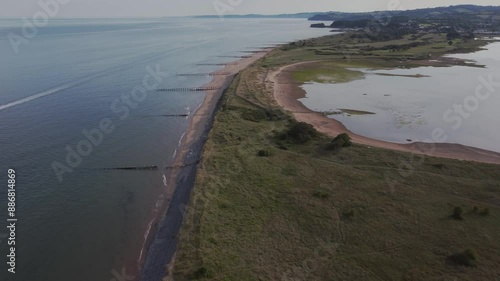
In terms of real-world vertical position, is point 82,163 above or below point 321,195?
above

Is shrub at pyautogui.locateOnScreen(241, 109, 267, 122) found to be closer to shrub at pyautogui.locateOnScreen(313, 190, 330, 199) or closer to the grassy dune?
the grassy dune

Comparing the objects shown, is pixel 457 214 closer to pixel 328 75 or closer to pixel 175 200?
pixel 175 200

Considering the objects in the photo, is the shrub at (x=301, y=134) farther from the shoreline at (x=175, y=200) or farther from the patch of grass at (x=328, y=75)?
the patch of grass at (x=328, y=75)

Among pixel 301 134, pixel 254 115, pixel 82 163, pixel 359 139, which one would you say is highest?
pixel 254 115

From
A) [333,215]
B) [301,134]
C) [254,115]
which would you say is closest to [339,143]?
[301,134]

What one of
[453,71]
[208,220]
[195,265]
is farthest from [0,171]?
[453,71]

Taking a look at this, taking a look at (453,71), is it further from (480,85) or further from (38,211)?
(38,211)

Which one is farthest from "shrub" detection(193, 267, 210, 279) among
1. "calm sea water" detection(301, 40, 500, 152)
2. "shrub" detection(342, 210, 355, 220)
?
"calm sea water" detection(301, 40, 500, 152)
